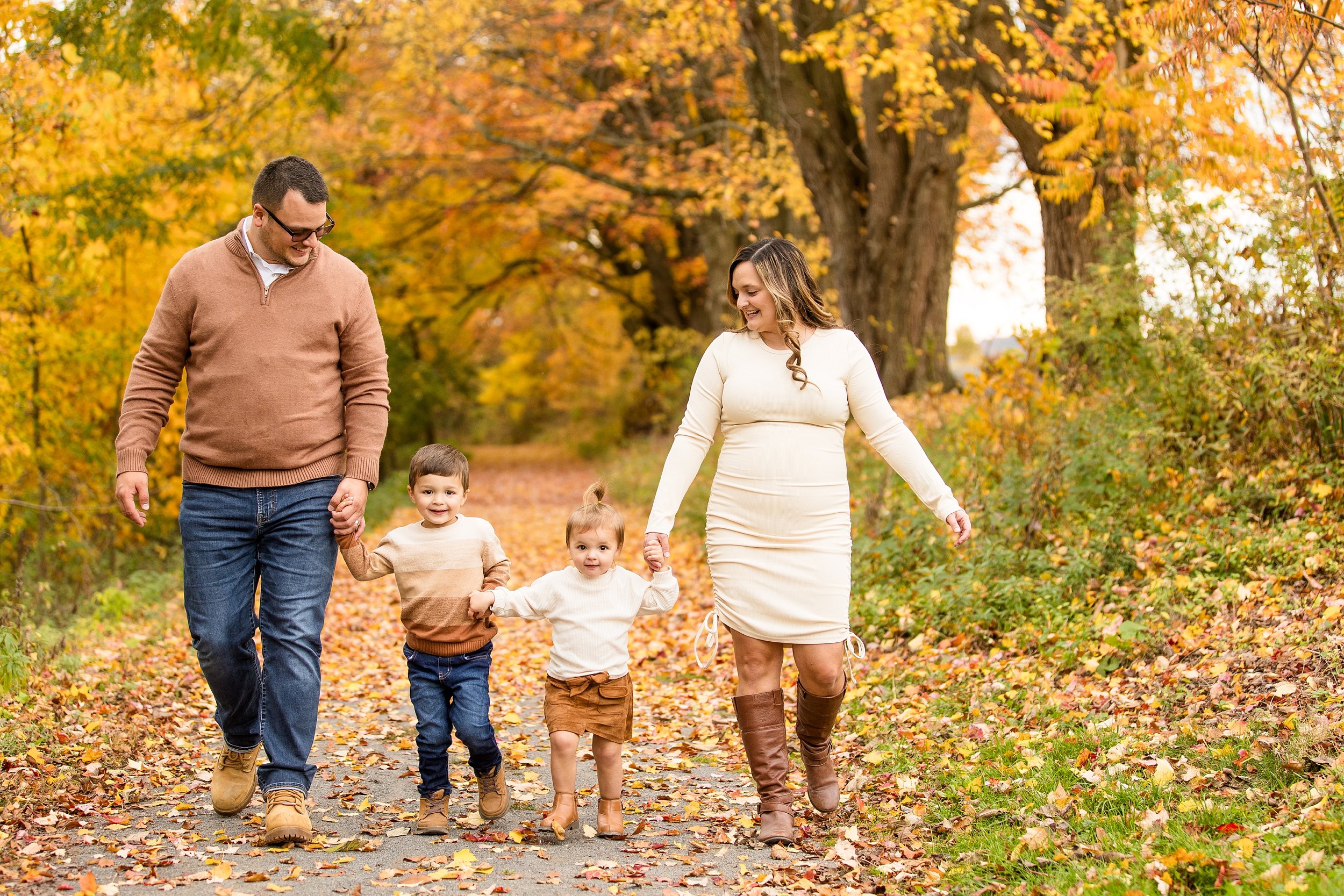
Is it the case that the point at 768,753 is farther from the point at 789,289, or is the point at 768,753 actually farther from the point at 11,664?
the point at 11,664

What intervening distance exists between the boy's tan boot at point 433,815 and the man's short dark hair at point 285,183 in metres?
2.19

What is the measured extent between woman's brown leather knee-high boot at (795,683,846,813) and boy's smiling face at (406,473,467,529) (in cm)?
147

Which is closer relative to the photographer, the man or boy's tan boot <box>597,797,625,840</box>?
the man

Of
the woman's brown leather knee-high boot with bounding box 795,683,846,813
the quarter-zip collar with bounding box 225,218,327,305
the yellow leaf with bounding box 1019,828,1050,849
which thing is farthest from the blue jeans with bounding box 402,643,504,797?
the yellow leaf with bounding box 1019,828,1050,849

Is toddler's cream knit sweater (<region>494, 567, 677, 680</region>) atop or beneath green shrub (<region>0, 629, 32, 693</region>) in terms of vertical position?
atop

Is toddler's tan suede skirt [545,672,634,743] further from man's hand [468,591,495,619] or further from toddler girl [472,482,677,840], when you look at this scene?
man's hand [468,591,495,619]

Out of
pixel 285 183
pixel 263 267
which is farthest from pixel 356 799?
pixel 285 183

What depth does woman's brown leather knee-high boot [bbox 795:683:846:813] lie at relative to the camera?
4438 millimetres

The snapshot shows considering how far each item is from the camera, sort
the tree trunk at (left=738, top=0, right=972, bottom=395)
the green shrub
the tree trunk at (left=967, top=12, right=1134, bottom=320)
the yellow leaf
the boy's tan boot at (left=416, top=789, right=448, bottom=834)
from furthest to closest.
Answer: the tree trunk at (left=738, top=0, right=972, bottom=395) → the tree trunk at (left=967, top=12, right=1134, bottom=320) → the green shrub → the boy's tan boot at (left=416, top=789, right=448, bottom=834) → the yellow leaf

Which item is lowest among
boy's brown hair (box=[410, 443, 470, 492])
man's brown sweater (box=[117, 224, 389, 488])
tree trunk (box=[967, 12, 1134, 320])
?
boy's brown hair (box=[410, 443, 470, 492])

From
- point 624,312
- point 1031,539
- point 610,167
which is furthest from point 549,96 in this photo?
point 1031,539

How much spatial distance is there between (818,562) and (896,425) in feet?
1.95

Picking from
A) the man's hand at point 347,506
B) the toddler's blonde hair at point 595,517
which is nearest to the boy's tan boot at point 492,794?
the toddler's blonde hair at point 595,517

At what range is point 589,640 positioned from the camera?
170 inches
